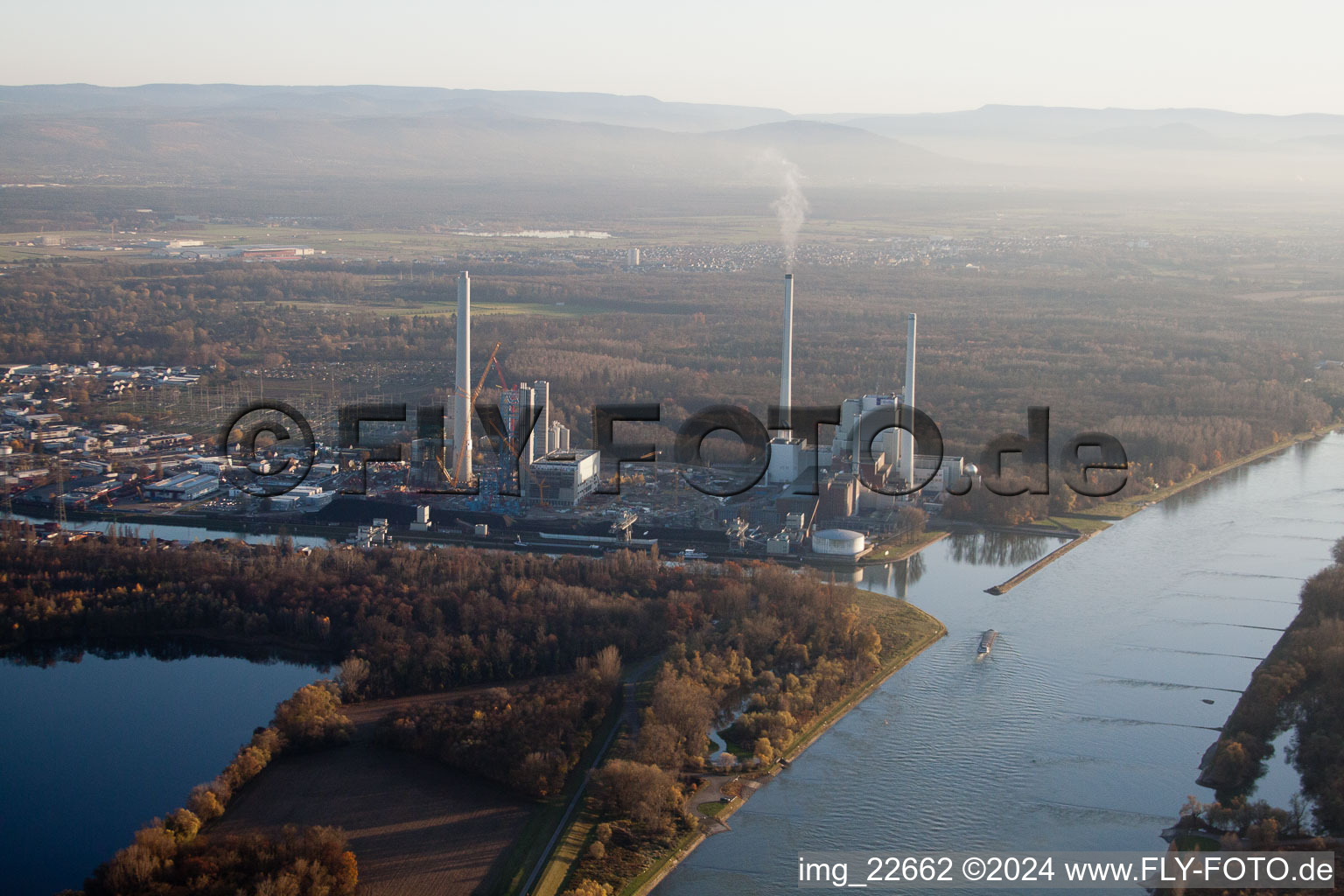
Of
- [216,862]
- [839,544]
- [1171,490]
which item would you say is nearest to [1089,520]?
[1171,490]

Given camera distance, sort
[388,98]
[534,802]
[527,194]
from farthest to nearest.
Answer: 1. [388,98]
2. [527,194]
3. [534,802]

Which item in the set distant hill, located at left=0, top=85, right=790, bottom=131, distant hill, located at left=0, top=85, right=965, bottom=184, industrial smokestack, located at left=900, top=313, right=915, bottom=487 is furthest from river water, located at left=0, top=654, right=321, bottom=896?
distant hill, located at left=0, top=85, right=790, bottom=131

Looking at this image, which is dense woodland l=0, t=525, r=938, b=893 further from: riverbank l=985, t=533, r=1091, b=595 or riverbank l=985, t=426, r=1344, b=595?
riverbank l=985, t=426, r=1344, b=595

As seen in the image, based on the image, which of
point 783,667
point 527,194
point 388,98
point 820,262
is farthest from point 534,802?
point 388,98

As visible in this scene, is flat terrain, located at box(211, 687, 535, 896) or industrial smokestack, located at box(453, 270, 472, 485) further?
industrial smokestack, located at box(453, 270, 472, 485)

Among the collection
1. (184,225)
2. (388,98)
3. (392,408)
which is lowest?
(392,408)

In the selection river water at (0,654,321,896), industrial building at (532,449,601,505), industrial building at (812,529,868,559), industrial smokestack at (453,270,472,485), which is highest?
industrial smokestack at (453,270,472,485)

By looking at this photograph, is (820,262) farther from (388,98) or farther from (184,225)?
(388,98)
